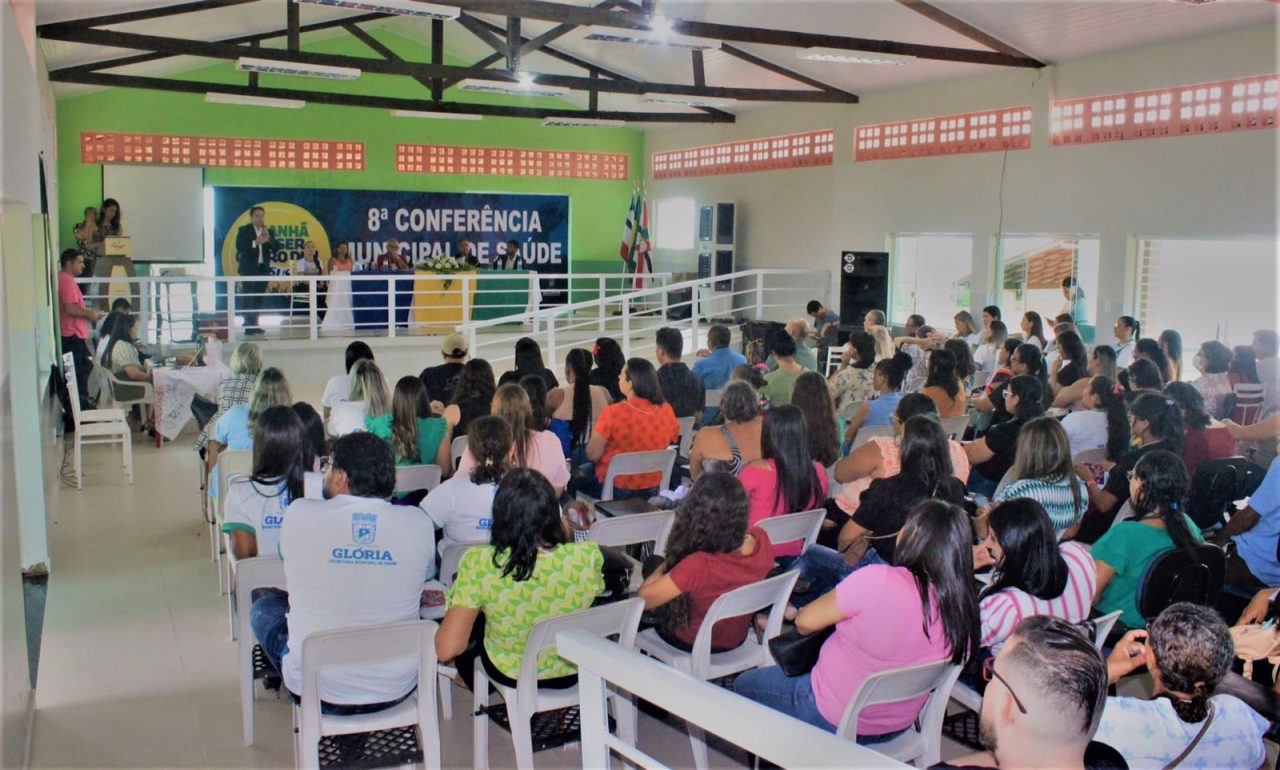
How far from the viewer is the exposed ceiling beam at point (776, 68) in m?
12.7

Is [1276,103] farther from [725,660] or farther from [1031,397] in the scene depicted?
[725,660]

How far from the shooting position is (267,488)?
4.04 m

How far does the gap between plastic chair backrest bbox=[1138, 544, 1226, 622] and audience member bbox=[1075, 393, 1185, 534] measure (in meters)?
1.06

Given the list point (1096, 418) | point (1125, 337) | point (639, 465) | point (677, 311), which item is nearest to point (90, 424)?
point (639, 465)

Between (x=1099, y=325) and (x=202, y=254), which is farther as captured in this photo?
(x=202, y=254)

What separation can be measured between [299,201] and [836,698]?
47.6 ft

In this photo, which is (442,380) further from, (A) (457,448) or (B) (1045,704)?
(B) (1045,704)

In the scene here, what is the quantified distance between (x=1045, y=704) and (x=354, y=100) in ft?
42.9

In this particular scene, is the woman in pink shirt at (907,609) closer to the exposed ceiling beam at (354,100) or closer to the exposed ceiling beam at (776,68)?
the exposed ceiling beam at (776,68)

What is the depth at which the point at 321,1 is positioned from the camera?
760 centimetres

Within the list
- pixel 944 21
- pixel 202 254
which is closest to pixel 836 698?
pixel 944 21

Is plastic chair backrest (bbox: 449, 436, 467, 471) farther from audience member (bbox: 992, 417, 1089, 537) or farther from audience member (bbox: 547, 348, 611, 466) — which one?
audience member (bbox: 992, 417, 1089, 537)

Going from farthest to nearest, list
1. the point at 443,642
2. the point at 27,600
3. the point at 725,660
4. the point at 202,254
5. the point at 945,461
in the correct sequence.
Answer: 1. the point at 202,254
2. the point at 27,600
3. the point at 945,461
4. the point at 725,660
5. the point at 443,642

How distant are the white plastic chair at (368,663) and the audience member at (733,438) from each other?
198cm
